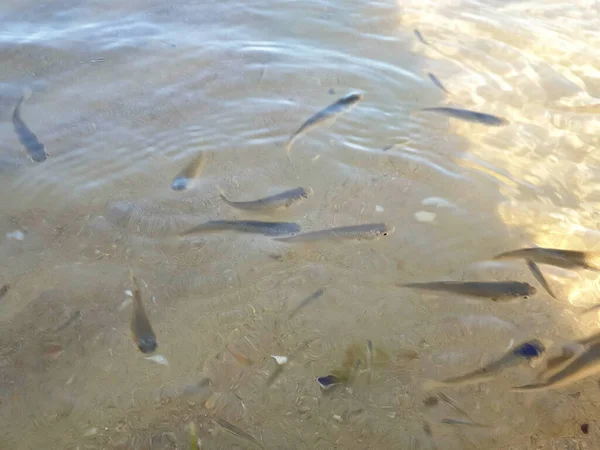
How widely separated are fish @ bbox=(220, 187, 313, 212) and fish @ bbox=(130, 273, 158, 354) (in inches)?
38.0

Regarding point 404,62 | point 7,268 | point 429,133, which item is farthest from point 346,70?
point 7,268

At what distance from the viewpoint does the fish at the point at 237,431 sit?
223cm

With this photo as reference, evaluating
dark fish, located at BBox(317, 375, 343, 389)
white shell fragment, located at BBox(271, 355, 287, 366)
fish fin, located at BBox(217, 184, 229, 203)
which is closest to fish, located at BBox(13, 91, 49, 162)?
fish fin, located at BBox(217, 184, 229, 203)

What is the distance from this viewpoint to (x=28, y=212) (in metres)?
3.32

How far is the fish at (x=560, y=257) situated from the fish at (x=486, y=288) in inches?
9.5

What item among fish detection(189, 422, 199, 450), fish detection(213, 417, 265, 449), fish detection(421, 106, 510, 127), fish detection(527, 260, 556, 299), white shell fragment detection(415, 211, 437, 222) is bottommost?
fish detection(189, 422, 199, 450)

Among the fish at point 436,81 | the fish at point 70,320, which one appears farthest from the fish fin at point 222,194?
the fish at point 436,81

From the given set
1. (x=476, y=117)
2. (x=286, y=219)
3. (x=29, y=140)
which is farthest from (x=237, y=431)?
(x=476, y=117)

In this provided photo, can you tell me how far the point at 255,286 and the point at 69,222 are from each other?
4.74ft

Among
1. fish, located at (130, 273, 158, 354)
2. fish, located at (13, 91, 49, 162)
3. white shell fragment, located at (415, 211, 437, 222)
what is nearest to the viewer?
fish, located at (130, 273, 158, 354)

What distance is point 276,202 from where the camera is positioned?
3.35 metres

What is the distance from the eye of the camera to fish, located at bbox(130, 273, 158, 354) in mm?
2576

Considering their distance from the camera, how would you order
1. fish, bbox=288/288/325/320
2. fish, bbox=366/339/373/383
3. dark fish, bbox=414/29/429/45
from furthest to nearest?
dark fish, bbox=414/29/429/45
fish, bbox=288/288/325/320
fish, bbox=366/339/373/383

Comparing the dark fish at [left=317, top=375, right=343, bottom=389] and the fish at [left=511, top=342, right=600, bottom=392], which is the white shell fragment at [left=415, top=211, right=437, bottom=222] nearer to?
the fish at [left=511, top=342, right=600, bottom=392]
